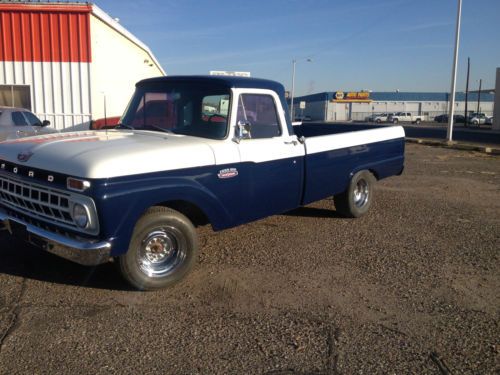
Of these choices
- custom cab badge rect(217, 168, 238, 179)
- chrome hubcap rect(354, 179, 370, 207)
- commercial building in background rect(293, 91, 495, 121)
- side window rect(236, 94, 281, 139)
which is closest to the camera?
custom cab badge rect(217, 168, 238, 179)

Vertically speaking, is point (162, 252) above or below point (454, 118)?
below

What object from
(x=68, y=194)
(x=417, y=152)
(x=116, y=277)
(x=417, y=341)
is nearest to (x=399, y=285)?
(x=417, y=341)

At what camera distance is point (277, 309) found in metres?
3.78

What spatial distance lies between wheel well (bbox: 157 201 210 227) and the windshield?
773mm

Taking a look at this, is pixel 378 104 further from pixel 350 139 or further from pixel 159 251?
pixel 159 251

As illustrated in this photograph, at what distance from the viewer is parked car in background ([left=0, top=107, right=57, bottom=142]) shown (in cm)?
1002

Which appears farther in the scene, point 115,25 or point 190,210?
point 115,25

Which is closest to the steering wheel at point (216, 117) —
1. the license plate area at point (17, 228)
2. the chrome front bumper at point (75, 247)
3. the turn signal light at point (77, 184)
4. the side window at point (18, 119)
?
the turn signal light at point (77, 184)

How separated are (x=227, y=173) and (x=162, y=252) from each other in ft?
3.26

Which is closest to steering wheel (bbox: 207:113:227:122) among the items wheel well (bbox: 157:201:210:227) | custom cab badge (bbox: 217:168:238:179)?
custom cab badge (bbox: 217:168:238:179)

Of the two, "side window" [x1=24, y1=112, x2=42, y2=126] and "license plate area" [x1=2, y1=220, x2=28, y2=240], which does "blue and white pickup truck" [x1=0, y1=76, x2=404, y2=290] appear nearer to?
"license plate area" [x1=2, y1=220, x2=28, y2=240]

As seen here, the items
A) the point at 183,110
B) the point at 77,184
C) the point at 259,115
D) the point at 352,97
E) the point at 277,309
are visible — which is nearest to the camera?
the point at 77,184

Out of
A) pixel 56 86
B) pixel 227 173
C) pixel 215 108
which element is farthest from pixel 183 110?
pixel 56 86

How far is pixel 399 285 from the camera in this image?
432cm
